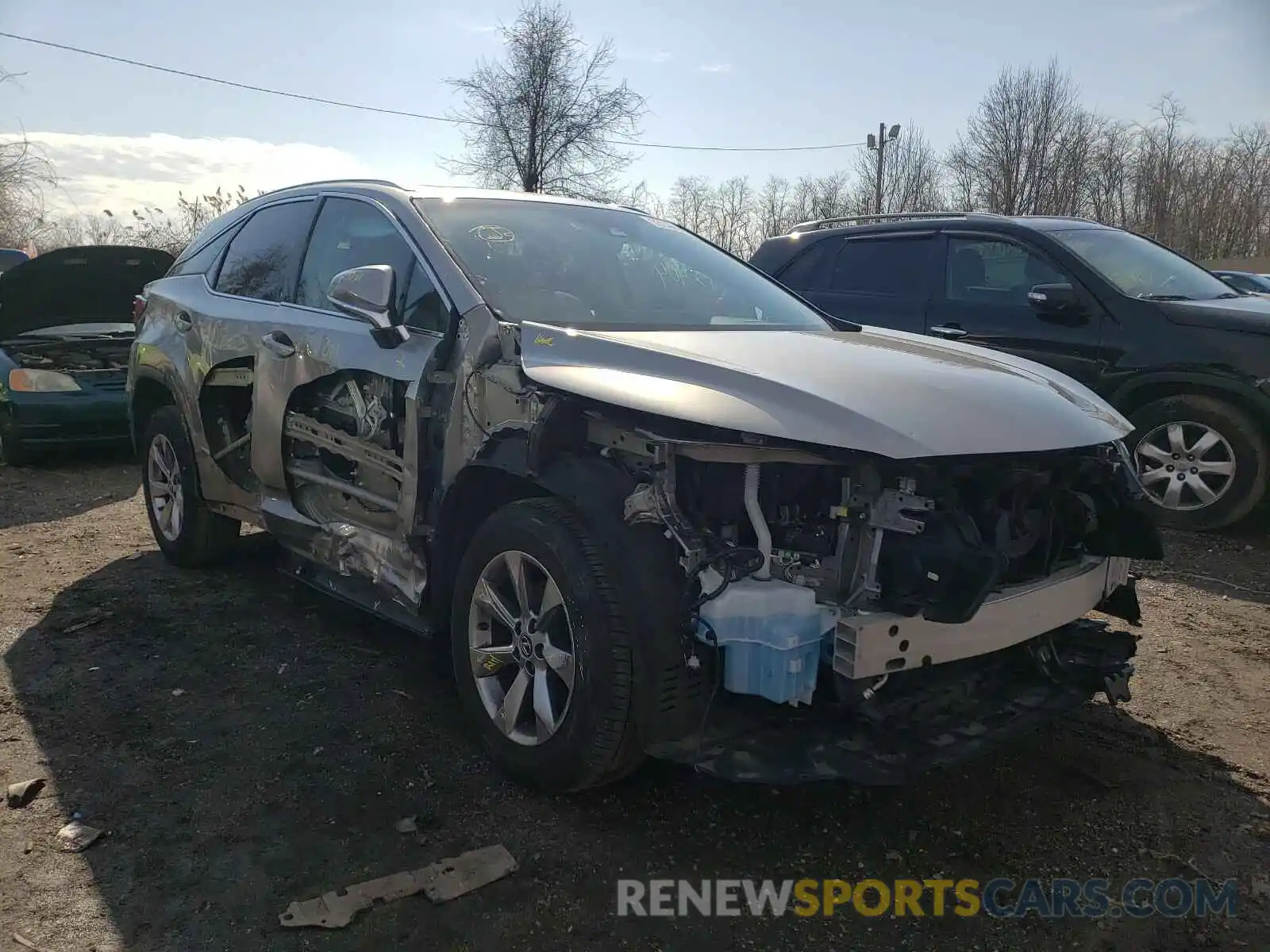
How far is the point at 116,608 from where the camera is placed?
4586 millimetres

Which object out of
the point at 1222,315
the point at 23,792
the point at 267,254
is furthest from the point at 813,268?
the point at 23,792

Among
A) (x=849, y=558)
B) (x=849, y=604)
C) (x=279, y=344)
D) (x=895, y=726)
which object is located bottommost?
(x=895, y=726)

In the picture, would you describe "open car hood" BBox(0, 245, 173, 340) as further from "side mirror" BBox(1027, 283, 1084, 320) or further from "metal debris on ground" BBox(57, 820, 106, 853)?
"side mirror" BBox(1027, 283, 1084, 320)

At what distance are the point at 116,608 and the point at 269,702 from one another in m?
1.56

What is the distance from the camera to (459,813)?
2.78m

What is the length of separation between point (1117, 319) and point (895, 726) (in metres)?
4.41

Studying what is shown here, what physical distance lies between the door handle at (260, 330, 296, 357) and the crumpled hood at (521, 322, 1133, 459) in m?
1.45

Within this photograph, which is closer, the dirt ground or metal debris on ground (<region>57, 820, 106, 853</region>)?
Answer: the dirt ground

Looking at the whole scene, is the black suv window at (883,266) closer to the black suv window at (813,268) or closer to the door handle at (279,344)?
the black suv window at (813,268)

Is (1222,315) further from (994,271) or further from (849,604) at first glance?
(849,604)

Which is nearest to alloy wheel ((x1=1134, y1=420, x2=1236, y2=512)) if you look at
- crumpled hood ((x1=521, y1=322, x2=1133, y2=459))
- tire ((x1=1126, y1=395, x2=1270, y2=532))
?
tire ((x1=1126, y1=395, x2=1270, y2=532))

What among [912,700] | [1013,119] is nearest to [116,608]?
[912,700]

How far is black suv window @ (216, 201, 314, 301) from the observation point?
13.9 ft

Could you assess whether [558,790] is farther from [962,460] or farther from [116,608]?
[116,608]
